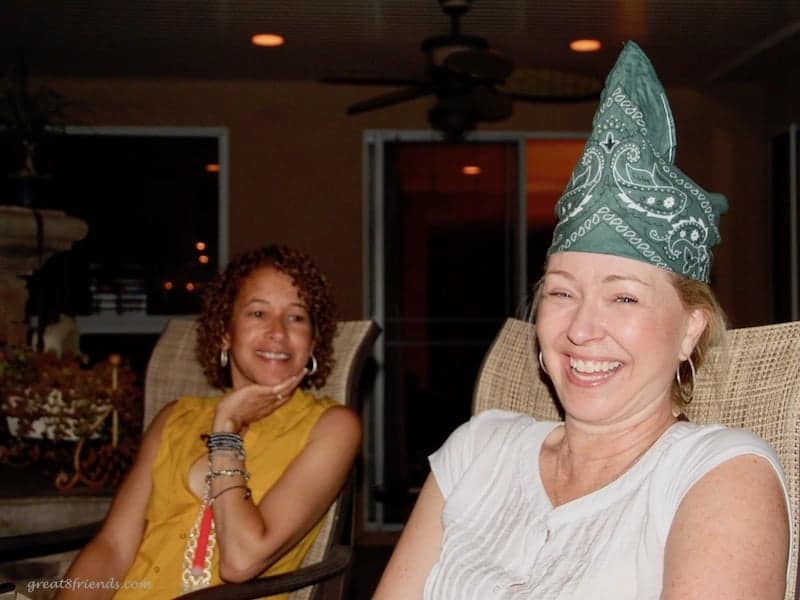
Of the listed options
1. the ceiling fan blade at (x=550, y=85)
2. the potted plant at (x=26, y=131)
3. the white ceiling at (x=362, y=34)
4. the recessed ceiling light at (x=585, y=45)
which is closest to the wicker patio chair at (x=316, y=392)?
the potted plant at (x=26, y=131)

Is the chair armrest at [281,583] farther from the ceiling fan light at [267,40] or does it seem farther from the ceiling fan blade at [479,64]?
the ceiling fan light at [267,40]

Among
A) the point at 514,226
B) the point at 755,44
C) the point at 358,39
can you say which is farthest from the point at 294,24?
the point at 755,44

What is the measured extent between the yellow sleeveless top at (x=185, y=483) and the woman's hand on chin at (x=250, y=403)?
0.07ft

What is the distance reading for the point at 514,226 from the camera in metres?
6.57

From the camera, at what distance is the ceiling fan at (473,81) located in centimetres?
412

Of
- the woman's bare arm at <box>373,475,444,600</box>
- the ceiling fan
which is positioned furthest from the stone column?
the woman's bare arm at <box>373,475,444,600</box>

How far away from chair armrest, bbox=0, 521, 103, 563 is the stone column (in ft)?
4.64

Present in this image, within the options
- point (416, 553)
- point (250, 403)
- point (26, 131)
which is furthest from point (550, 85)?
point (416, 553)

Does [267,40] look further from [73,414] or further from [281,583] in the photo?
[281,583]

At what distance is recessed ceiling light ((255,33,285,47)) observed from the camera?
5.53 m

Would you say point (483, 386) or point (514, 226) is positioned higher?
point (514, 226)

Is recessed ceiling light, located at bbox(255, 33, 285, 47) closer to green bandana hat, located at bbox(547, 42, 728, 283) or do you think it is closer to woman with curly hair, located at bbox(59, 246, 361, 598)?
woman with curly hair, located at bbox(59, 246, 361, 598)

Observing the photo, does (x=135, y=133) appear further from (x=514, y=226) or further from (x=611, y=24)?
(x=611, y=24)

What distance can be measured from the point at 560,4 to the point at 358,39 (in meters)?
1.16
